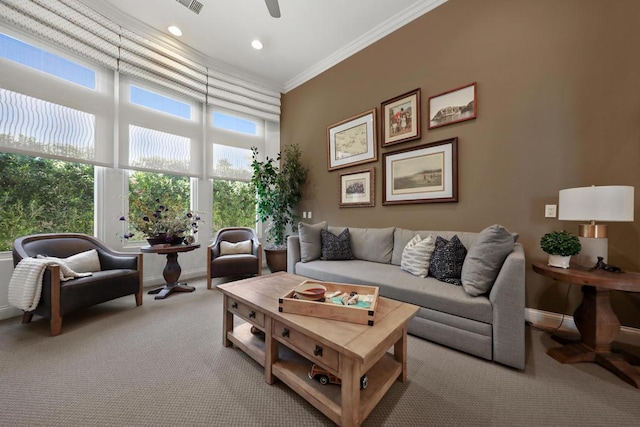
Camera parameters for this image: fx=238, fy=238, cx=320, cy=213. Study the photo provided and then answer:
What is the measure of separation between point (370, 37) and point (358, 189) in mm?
2066

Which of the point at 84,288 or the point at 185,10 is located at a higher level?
the point at 185,10

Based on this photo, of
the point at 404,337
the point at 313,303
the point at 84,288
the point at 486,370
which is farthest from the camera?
the point at 84,288

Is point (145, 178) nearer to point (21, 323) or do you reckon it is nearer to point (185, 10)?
point (21, 323)

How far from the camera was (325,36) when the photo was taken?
3.31 m

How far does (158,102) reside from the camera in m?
3.52

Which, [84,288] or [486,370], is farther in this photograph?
[84,288]

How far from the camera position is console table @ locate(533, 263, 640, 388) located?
1.46 metres

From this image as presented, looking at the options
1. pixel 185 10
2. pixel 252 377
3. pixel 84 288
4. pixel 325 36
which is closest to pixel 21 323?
pixel 84 288

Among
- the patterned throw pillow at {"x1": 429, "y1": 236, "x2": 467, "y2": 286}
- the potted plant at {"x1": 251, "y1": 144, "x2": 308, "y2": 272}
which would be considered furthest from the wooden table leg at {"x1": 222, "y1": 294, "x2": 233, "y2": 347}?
the potted plant at {"x1": 251, "y1": 144, "x2": 308, "y2": 272}

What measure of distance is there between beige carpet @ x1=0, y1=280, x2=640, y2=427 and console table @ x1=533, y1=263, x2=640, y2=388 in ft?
0.22

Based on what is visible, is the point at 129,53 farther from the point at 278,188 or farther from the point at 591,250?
the point at 591,250

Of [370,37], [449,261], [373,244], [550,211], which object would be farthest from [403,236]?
[370,37]

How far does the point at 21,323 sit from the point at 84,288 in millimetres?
734

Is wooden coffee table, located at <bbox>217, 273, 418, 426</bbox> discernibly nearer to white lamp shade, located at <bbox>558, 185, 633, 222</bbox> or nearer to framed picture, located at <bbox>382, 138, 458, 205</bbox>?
white lamp shade, located at <bbox>558, 185, 633, 222</bbox>
